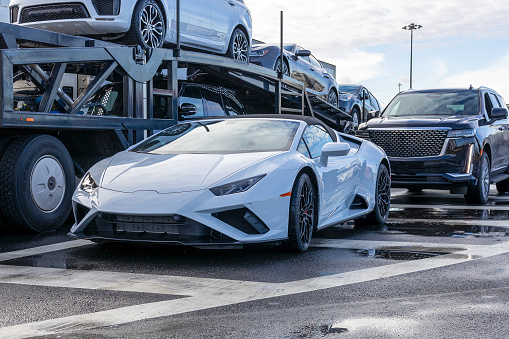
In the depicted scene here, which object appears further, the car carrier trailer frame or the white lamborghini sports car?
the car carrier trailer frame

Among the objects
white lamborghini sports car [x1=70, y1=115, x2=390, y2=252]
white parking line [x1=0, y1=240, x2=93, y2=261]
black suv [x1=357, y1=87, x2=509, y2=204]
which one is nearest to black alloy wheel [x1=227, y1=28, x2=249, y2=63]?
black suv [x1=357, y1=87, x2=509, y2=204]

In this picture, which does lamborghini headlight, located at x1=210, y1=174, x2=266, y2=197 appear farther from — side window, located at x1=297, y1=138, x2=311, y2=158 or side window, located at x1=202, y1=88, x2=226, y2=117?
side window, located at x1=202, y1=88, x2=226, y2=117

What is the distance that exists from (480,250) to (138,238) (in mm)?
3217

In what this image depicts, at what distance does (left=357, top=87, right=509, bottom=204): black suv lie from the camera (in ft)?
37.6

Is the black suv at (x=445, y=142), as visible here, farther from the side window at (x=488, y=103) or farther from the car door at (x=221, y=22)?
the car door at (x=221, y=22)

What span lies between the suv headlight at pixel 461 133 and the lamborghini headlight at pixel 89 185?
21.9 ft

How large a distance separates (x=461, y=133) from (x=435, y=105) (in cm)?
143

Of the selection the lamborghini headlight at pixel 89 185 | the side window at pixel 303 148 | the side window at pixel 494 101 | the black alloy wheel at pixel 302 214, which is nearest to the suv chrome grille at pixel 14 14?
the lamborghini headlight at pixel 89 185

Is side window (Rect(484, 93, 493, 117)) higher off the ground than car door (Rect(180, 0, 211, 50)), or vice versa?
car door (Rect(180, 0, 211, 50))

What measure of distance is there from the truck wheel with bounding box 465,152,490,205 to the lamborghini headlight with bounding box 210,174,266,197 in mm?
6590

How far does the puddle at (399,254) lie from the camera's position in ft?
21.3

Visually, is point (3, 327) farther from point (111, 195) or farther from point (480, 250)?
Result: point (480, 250)

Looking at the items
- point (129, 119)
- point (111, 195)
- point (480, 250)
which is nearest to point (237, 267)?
point (111, 195)

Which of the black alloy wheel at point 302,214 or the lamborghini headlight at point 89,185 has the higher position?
the lamborghini headlight at point 89,185
